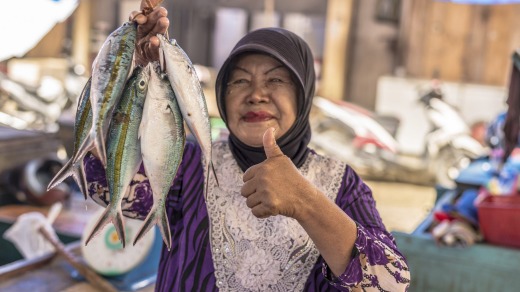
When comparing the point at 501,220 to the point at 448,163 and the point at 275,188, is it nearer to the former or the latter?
the point at 275,188

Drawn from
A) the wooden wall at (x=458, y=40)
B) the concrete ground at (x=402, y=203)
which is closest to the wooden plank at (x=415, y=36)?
the wooden wall at (x=458, y=40)

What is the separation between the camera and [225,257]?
171cm

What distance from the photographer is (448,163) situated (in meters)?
9.20

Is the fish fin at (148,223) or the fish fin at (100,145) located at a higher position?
the fish fin at (100,145)

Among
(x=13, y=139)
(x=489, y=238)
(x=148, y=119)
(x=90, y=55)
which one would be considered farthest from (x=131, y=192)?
(x=90, y=55)

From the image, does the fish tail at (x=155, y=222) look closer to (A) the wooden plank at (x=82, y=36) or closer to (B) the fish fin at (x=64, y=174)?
(B) the fish fin at (x=64, y=174)

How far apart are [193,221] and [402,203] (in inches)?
263

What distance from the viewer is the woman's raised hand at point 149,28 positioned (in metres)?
1.38

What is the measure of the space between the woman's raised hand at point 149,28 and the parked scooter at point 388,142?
7.91 m

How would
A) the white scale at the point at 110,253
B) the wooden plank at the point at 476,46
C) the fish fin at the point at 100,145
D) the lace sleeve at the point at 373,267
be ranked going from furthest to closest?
the wooden plank at the point at 476,46, the white scale at the point at 110,253, the lace sleeve at the point at 373,267, the fish fin at the point at 100,145

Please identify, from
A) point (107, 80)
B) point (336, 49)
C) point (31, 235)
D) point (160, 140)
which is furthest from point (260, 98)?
point (336, 49)

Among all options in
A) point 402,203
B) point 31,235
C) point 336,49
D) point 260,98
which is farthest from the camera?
point 336,49

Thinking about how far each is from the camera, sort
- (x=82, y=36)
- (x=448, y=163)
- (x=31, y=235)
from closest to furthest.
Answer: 1. (x=31, y=235)
2. (x=448, y=163)
3. (x=82, y=36)

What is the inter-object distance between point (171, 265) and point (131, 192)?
237mm
